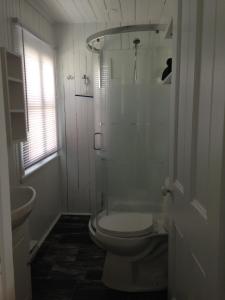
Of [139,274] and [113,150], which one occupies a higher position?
[113,150]

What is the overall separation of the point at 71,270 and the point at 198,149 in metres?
1.89

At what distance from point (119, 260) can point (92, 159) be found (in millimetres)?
1582

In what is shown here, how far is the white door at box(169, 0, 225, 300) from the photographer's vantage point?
33.4 inches

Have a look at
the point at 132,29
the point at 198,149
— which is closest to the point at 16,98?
the point at 132,29

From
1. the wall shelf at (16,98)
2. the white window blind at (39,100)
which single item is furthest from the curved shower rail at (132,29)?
the wall shelf at (16,98)

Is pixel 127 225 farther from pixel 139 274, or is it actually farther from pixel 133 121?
pixel 133 121

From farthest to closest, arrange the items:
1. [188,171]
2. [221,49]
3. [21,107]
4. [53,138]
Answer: [53,138], [21,107], [188,171], [221,49]

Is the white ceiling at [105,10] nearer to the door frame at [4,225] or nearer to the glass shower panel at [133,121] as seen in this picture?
the glass shower panel at [133,121]

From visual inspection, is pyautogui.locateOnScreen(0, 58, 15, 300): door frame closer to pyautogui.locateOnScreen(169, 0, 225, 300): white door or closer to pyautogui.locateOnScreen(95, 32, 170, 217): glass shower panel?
pyautogui.locateOnScreen(169, 0, 225, 300): white door

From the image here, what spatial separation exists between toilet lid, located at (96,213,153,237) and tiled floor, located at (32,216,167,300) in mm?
476

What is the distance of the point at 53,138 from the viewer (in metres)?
3.39

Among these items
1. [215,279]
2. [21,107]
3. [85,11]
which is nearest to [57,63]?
[85,11]

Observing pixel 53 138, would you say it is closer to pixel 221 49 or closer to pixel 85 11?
pixel 85 11

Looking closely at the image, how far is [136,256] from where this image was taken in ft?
7.20
